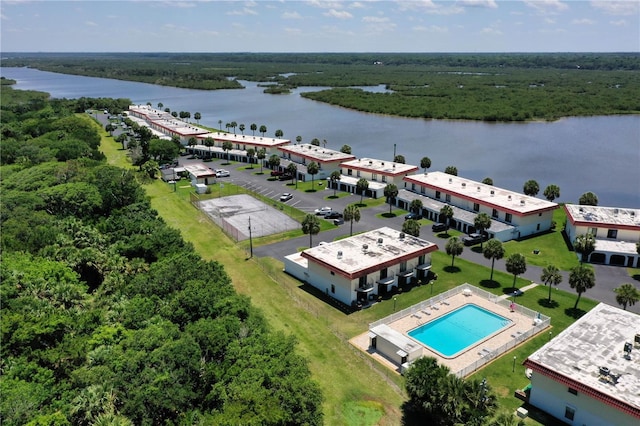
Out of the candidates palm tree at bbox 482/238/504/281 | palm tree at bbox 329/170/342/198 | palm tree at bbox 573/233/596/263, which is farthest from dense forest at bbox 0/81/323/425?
palm tree at bbox 573/233/596/263

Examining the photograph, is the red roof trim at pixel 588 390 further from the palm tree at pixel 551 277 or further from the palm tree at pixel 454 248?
the palm tree at pixel 454 248

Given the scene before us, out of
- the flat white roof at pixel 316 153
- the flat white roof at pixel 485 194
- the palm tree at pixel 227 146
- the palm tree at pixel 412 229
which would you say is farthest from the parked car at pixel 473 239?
the palm tree at pixel 227 146

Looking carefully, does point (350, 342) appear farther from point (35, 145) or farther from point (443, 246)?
point (35, 145)

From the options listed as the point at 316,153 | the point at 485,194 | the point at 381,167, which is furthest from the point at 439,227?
the point at 316,153

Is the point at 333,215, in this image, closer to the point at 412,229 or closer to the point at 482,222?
the point at 412,229

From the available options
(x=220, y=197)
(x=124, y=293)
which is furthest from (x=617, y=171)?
(x=124, y=293)

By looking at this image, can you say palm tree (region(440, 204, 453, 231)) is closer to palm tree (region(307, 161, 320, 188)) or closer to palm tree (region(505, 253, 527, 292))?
palm tree (region(505, 253, 527, 292))
